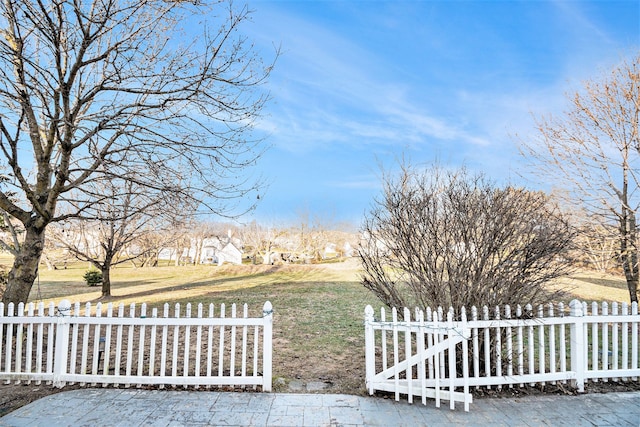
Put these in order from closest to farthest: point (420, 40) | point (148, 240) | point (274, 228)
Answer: point (420, 40) → point (148, 240) → point (274, 228)

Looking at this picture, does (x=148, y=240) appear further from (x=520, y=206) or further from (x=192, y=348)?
(x=520, y=206)

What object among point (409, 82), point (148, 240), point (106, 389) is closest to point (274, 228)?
point (148, 240)

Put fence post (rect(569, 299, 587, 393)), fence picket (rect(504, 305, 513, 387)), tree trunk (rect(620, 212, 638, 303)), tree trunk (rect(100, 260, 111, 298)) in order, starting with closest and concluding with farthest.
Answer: fence picket (rect(504, 305, 513, 387)) → fence post (rect(569, 299, 587, 393)) → tree trunk (rect(620, 212, 638, 303)) → tree trunk (rect(100, 260, 111, 298))

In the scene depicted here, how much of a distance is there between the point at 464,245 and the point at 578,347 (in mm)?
1750

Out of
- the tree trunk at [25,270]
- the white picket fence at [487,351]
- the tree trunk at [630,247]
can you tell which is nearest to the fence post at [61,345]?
the tree trunk at [25,270]

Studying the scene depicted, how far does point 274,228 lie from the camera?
3622cm

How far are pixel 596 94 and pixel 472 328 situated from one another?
295 inches

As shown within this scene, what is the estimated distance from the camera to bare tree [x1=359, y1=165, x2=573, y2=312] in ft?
13.0

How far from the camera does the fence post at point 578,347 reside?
3.94 metres

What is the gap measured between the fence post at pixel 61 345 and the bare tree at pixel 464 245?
12.6ft

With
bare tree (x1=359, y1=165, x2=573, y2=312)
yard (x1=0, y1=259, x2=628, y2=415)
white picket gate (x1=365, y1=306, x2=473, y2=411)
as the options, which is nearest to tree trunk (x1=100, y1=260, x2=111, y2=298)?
yard (x1=0, y1=259, x2=628, y2=415)

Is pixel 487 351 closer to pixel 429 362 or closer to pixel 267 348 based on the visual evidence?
pixel 429 362

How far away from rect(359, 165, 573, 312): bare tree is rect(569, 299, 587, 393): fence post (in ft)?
1.21

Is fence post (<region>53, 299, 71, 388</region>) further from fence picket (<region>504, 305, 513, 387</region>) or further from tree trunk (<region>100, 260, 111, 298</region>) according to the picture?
tree trunk (<region>100, 260, 111, 298</region>)
